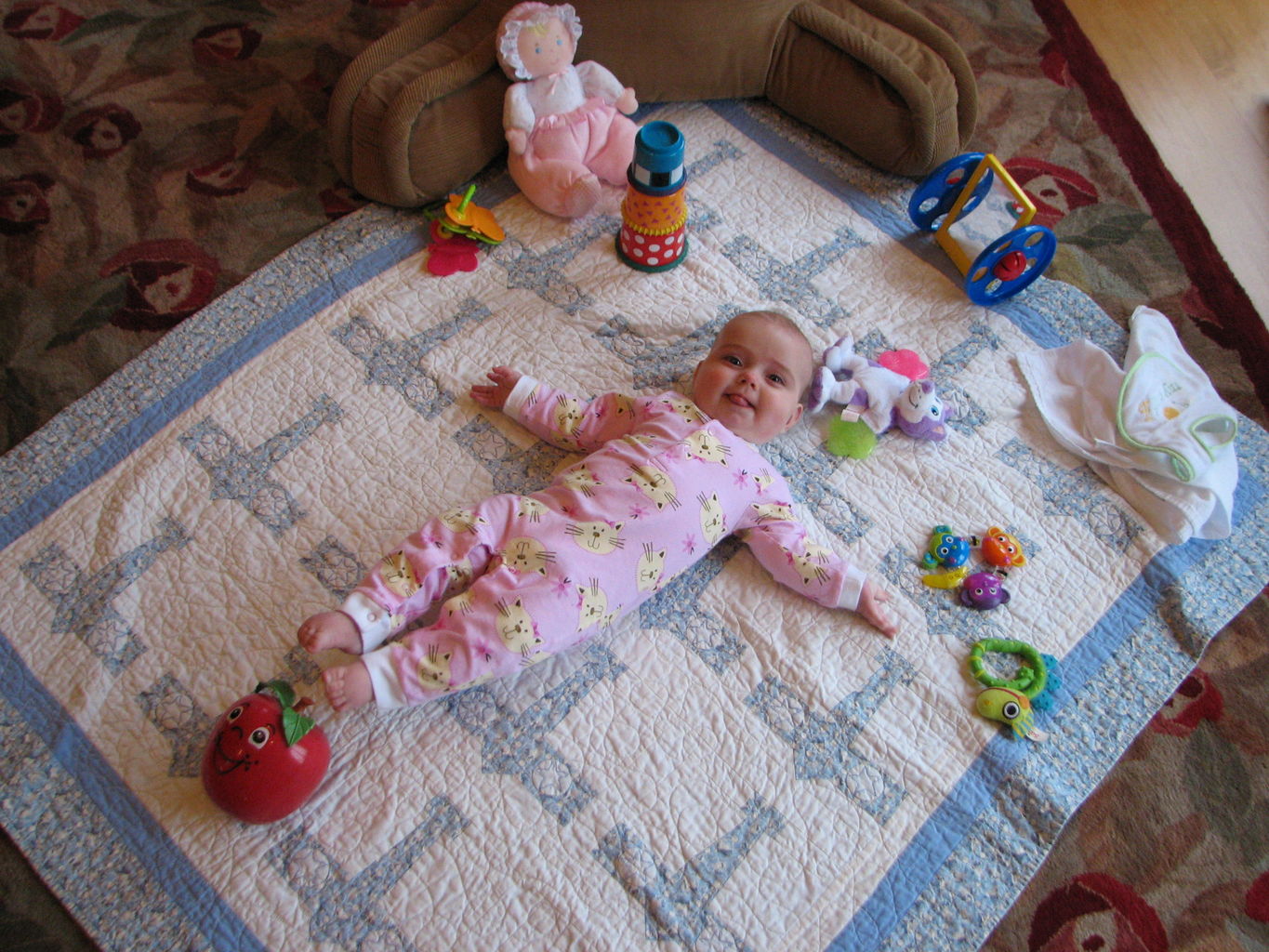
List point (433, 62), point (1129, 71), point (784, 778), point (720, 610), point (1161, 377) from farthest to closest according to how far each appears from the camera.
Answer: point (1129, 71)
point (433, 62)
point (1161, 377)
point (720, 610)
point (784, 778)

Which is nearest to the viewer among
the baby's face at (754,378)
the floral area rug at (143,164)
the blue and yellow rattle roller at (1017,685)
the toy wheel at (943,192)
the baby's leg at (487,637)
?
the baby's leg at (487,637)

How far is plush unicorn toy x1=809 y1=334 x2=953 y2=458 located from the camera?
147 centimetres

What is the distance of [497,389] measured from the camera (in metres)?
1.46

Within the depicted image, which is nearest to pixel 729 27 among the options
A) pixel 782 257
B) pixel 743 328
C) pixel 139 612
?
pixel 782 257

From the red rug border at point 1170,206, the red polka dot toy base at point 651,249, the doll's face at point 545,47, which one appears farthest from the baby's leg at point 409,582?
the red rug border at point 1170,206

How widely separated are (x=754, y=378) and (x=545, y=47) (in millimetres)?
762

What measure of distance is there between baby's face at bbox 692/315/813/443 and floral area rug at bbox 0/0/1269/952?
0.70 m

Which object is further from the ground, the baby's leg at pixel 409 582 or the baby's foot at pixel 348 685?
the baby's leg at pixel 409 582

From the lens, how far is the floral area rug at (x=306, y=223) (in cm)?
122

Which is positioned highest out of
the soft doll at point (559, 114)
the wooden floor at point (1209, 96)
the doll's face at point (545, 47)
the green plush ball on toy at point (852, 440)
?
the wooden floor at point (1209, 96)

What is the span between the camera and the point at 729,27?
180cm

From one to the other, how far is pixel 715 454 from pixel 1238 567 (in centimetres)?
86

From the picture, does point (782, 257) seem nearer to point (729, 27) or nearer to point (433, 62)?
point (729, 27)

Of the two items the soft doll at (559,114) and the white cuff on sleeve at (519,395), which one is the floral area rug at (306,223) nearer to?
the soft doll at (559,114)
